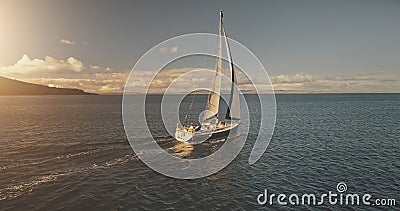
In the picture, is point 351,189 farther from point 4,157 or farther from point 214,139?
point 4,157

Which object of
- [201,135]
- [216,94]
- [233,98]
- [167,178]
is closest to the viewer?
[167,178]

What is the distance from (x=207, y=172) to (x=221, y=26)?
1258 inches

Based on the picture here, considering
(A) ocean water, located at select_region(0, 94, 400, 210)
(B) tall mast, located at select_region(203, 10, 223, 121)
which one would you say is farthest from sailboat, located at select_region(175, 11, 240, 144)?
(A) ocean water, located at select_region(0, 94, 400, 210)

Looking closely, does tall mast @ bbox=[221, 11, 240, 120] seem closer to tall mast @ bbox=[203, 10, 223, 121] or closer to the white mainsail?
the white mainsail

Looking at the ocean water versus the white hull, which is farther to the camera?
the white hull

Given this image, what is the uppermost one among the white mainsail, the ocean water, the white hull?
the white mainsail

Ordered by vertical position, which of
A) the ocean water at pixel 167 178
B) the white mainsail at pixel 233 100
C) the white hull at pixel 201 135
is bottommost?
the ocean water at pixel 167 178

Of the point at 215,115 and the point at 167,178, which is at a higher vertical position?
the point at 215,115

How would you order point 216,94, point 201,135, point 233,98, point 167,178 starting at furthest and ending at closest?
point 233,98
point 216,94
point 201,135
point 167,178

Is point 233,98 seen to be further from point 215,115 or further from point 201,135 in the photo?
point 201,135

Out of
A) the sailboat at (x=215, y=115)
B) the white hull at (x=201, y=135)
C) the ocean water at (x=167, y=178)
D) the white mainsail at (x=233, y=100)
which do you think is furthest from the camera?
the white mainsail at (x=233, y=100)

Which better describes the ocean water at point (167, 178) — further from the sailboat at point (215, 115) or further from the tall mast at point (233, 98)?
the tall mast at point (233, 98)

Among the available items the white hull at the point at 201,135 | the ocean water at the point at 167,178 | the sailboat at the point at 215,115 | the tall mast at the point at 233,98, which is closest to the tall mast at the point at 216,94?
the sailboat at the point at 215,115

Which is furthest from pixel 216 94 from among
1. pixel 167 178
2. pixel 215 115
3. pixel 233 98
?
pixel 167 178
